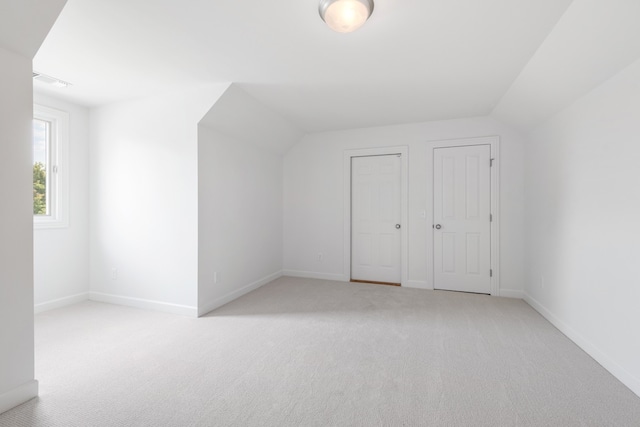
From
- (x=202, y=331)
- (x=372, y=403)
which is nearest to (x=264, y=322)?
(x=202, y=331)

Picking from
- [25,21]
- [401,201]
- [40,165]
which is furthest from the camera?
[401,201]

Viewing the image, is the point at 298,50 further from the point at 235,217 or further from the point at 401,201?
the point at 401,201

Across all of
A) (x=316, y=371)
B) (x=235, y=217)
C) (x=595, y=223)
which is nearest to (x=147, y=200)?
(x=235, y=217)

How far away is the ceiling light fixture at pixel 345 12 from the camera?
1660mm

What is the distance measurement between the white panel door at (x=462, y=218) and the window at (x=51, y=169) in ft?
15.8

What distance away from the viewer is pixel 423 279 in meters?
4.22

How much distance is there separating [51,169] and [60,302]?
5.23ft

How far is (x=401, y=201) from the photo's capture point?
4348 mm

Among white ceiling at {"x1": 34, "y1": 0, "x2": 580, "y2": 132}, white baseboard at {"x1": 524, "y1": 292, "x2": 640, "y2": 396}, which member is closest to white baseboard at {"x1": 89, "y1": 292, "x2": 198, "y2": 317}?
white ceiling at {"x1": 34, "y1": 0, "x2": 580, "y2": 132}

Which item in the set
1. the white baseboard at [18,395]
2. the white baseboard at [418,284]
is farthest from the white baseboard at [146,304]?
the white baseboard at [418,284]

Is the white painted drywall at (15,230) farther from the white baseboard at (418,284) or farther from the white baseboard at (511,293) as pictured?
the white baseboard at (511,293)

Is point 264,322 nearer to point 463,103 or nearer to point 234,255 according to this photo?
point 234,255

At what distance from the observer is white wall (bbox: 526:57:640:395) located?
1.95m

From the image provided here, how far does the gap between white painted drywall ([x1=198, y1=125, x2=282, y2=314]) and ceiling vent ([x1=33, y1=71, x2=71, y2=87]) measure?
4.53 feet
